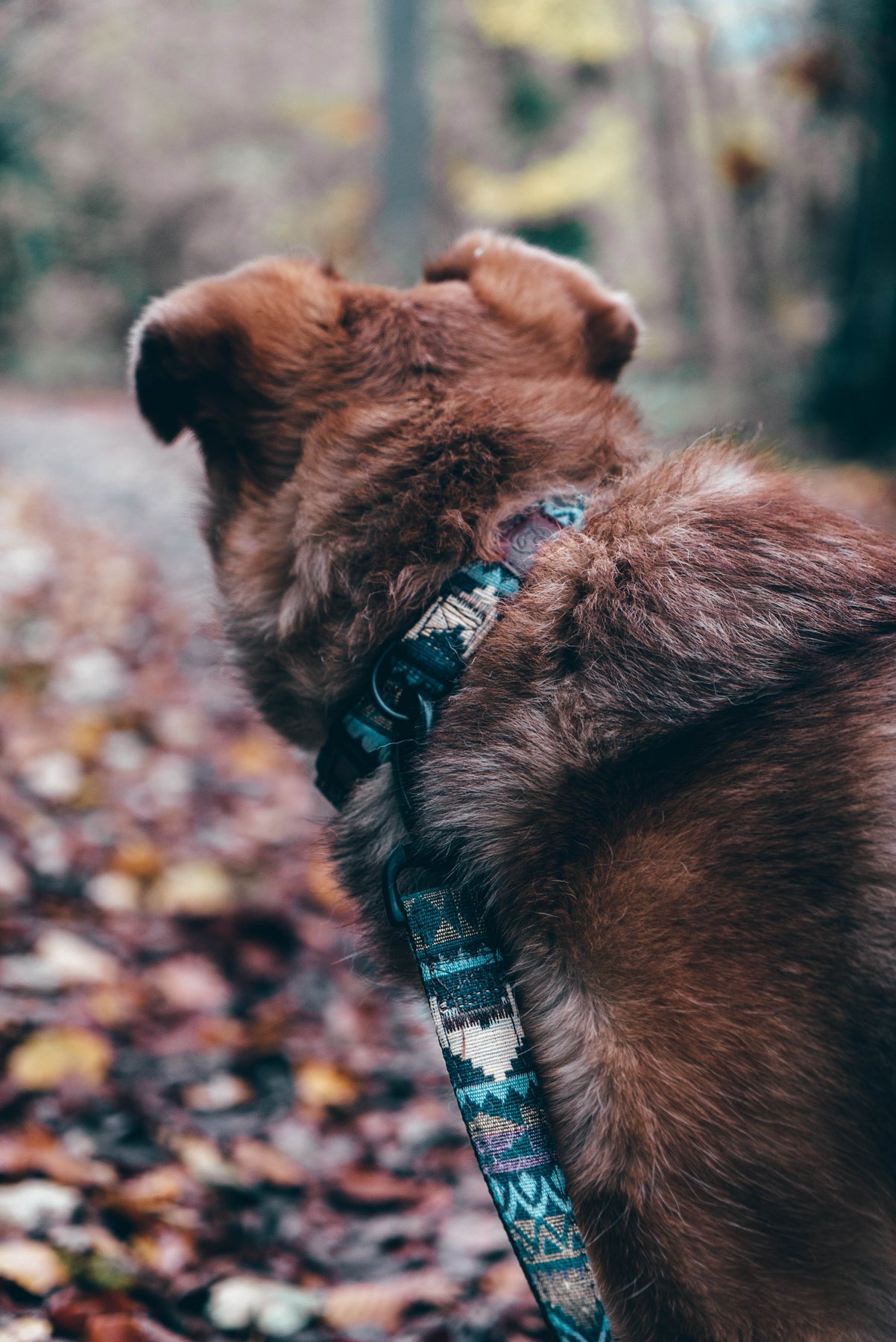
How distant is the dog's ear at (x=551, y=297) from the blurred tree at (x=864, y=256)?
678 centimetres

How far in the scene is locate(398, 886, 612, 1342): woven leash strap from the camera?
1364mm

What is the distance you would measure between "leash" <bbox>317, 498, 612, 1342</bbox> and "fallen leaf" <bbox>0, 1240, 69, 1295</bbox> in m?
1.01

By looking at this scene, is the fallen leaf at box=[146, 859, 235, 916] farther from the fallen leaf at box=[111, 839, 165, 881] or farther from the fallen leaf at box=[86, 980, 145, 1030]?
the fallen leaf at box=[86, 980, 145, 1030]

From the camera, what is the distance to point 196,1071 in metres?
2.67

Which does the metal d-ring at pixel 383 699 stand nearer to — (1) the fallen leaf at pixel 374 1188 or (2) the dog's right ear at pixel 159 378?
(2) the dog's right ear at pixel 159 378

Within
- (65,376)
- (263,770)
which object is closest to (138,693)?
(263,770)

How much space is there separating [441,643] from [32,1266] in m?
1.46

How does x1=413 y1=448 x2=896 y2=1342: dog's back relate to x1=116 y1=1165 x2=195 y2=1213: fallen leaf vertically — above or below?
above

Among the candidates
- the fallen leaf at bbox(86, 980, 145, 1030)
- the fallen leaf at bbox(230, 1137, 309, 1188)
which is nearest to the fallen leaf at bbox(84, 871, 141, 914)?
the fallen leaf at bbox(86, 980, 145, 1030)

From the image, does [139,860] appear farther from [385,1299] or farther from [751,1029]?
[751,1029]

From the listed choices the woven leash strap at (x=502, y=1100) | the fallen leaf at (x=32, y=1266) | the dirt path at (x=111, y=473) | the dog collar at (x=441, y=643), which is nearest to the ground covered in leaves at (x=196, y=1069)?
the fallen leaf at (x=32, y=1266)

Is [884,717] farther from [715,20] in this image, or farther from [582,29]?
[582,29]

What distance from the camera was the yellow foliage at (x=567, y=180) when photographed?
38.2ft

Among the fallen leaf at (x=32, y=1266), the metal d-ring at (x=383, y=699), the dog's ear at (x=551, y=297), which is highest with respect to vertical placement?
the dog's ear at (x=551, y=297)
